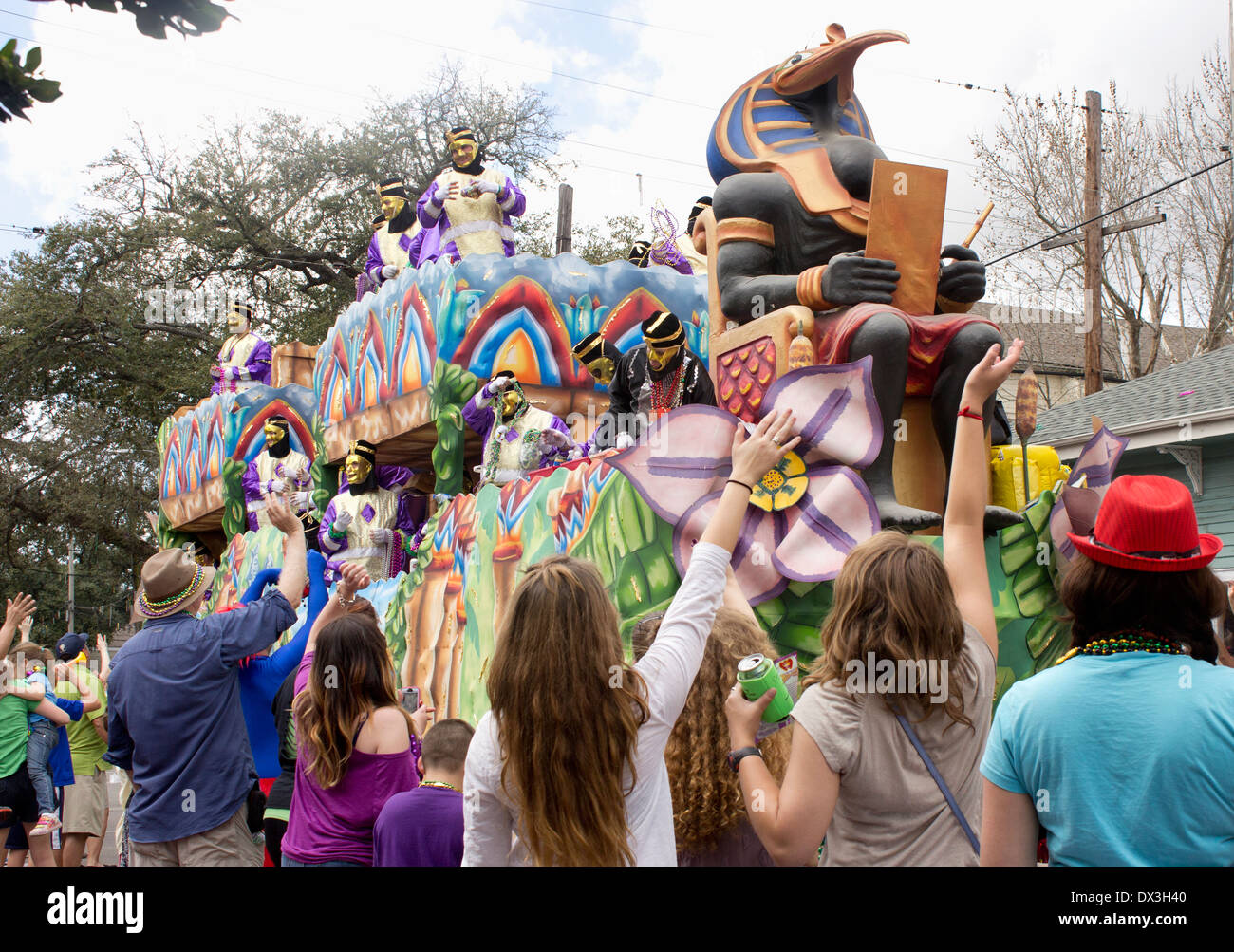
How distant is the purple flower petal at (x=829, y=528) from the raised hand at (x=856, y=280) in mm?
881

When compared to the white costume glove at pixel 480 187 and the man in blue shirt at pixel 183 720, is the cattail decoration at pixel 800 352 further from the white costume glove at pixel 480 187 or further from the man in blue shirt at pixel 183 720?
the white costume glove at pixel 480 187

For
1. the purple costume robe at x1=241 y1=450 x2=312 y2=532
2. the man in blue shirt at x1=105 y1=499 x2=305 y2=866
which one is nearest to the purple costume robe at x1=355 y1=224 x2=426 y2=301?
the purple costume robe at x1=241 y1=450 x2=312 y2=532

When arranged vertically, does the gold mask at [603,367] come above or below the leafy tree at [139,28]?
above

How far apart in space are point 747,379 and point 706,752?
359cm

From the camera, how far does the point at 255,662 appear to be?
14.4 feet

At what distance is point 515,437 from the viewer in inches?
360

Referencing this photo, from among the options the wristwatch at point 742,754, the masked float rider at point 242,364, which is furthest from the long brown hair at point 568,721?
the masked float rider at point 242,364

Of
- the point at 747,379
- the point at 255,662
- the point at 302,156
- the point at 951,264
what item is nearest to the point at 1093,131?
the point at 951,264

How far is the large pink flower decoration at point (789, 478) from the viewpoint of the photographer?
558 cm

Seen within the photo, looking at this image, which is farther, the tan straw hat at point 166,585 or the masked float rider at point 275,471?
the masked float rider at point 275,471

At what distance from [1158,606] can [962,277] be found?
4.49m

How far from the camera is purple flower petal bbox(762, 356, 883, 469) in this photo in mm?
5586

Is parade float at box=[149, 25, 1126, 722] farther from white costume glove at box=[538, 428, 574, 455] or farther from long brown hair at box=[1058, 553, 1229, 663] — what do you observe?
long brown hair at box=[1058, 553, 1229, 663]
